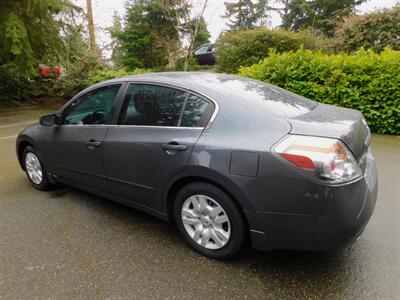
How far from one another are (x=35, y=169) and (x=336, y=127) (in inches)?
140

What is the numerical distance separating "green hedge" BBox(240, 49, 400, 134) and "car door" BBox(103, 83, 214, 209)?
15.9 ft

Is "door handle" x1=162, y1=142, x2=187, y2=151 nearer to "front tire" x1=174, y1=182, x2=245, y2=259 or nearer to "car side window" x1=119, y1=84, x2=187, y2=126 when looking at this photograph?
"car side window" x1=119, y1=84, x2=187, y2=126

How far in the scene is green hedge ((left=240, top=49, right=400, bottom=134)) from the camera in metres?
5.80

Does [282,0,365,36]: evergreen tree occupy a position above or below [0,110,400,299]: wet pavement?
above

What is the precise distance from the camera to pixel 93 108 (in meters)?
3.15

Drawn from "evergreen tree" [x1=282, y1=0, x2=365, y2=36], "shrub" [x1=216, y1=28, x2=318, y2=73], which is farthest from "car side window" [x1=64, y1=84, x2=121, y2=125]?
"evergreen tree" [x1=282, y1=0, x2=365, y2=36]

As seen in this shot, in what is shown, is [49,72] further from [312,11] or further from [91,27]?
[312,11]

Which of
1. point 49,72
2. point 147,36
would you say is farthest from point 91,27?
point 49,72

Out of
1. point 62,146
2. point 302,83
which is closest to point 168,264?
point 62,146

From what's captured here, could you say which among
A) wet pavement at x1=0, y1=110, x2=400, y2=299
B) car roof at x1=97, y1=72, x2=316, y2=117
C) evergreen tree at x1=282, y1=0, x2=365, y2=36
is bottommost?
wet pavement at x1=0, y1=110, x2=400, y2=299

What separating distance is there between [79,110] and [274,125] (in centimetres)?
223

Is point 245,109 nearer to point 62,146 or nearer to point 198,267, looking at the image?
point 198,267

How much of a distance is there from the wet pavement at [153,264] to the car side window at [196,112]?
3.55 ft

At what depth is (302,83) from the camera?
259 inches
